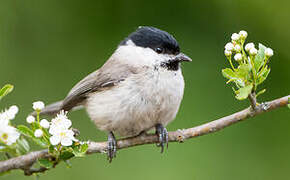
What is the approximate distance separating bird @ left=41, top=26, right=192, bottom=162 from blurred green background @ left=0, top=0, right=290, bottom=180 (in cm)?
76

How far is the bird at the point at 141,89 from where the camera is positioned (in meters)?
2.69

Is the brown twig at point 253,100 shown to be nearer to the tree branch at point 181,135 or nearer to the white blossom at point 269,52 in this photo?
the tree branch at point 181,135

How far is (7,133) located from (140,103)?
925 millimetres

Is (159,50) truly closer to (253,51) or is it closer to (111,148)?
(111,148)

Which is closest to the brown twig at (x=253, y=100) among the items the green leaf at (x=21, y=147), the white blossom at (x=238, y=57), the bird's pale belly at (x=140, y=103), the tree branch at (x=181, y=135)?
the tree branch at (x=181, y=135)

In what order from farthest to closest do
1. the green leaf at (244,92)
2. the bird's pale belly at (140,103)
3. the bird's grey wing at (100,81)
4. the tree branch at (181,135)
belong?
1. the bird's grey wing at (100,81)
2. the bird's pale belly at (140,103)
3. the tree branch at (181,135)
4. the green leaf at (244,92)

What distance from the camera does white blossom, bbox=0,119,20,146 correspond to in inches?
77.9

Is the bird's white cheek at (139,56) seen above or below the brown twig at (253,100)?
above

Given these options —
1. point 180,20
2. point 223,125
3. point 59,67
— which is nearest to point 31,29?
point 59,67

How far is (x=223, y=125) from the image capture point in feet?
7.13

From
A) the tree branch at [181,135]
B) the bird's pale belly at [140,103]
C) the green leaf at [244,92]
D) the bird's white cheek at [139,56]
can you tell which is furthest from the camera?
the bird's white cheek at [139,56]

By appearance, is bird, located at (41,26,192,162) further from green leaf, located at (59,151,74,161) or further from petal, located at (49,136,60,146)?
petal, located at (49,136,60,146)

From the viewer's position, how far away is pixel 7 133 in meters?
2.02

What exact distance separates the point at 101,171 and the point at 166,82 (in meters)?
1.31
